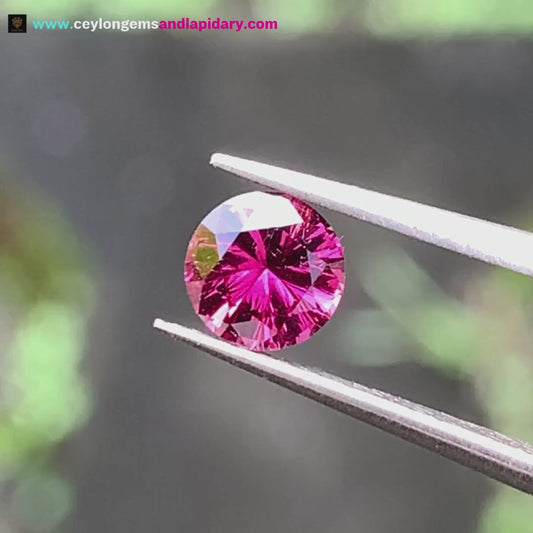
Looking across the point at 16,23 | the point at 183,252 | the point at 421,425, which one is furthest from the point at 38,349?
the point at 421,425

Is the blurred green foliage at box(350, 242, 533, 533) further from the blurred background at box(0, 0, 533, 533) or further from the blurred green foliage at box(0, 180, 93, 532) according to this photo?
the blurred green foliage at box(0, 180, 93, 532)

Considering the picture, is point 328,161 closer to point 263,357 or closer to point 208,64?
point 208,64

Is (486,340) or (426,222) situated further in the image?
(486,340)

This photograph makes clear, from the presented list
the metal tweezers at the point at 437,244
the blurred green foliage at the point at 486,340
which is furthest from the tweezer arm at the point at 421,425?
the blurred green foliage at the point at 486,340

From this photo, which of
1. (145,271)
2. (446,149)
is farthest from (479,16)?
(145,271)

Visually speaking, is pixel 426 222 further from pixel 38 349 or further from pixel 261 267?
pixel 38 349

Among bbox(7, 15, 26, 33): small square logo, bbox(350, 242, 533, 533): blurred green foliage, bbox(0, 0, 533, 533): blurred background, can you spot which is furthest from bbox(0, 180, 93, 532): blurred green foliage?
bbox(350, 242, 533, 533): blurred green foliage
